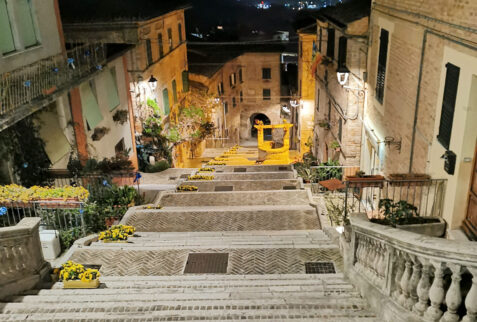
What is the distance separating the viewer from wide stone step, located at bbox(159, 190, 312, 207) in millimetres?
13016

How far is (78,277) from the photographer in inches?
276

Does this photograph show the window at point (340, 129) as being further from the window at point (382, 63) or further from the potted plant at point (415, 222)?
the potted plant at point (415, 222)

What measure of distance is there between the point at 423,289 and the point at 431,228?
397cm

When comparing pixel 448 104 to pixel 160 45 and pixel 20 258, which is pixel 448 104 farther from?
pixel 160 45

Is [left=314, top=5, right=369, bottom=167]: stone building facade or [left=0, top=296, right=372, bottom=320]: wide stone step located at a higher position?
[left=314, top=5, right=369, bottom=167]: stone building facade

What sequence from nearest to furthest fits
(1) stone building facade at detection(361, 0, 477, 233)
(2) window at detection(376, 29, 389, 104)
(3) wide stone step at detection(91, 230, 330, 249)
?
(1) stone building facade at detection(361, 0, 477, 233) → (3) wide stone step at detection(91, 230, 330, 249) → (2) window at detection(376, 29, 389, 104)

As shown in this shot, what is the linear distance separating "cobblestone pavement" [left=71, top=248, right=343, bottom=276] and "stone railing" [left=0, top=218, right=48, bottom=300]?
1.39m

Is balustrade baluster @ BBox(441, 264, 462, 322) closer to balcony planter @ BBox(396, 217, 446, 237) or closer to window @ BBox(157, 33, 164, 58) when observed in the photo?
balcony planter @ BBox(396, 217, 446, 237)

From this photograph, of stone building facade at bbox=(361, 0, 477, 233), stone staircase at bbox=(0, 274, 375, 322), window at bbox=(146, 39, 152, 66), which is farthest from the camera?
window at bbox=(146, 39, 152, 66)

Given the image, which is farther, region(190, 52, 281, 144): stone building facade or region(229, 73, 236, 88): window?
region(229, 73, 236, 88): window

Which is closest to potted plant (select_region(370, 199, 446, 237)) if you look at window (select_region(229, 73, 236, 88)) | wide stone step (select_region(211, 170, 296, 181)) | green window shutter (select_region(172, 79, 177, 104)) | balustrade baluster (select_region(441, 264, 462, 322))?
balustrade baluster (select_region(441, 264, 462, 322))

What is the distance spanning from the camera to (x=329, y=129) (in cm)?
2127

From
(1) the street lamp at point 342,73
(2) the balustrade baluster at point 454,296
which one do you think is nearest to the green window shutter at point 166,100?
(1) the street lamp at point 342,73

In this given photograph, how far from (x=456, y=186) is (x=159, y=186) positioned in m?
12.1
